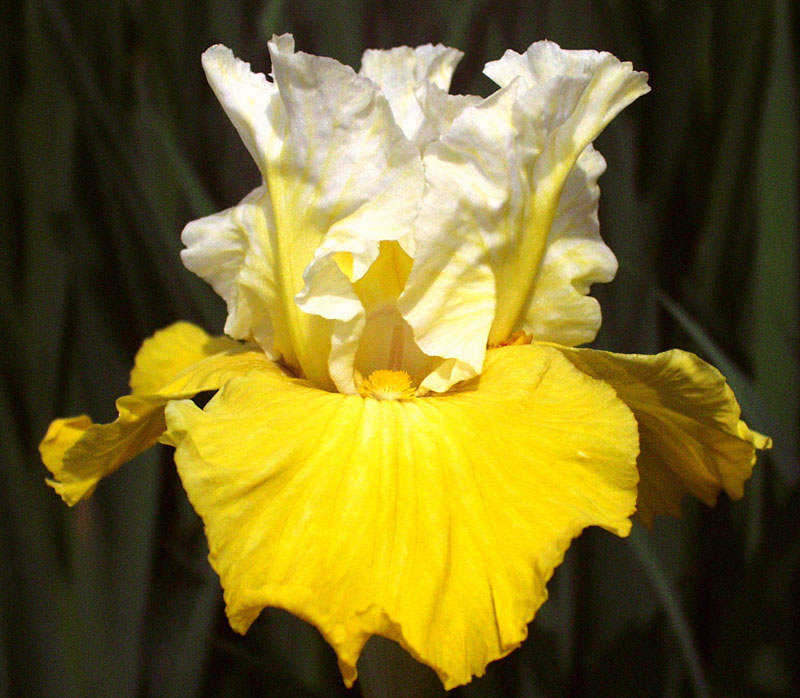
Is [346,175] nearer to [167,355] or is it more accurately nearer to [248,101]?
[248,101]

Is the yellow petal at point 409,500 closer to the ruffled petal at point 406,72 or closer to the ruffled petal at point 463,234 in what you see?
the ruffled petal at point 463,234

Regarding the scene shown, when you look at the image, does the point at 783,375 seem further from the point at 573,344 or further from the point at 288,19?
the point at 288,19

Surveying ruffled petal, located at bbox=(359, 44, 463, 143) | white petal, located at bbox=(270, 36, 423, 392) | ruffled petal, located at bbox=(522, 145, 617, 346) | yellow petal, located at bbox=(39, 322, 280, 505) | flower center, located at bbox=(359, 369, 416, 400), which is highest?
ruffled petal, located at bbox=(359, 44, 463, 143)

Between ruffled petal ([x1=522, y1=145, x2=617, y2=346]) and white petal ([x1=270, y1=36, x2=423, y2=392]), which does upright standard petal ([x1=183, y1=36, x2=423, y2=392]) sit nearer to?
white petal ([x1=270, y1=36, x2=423, y2=392])

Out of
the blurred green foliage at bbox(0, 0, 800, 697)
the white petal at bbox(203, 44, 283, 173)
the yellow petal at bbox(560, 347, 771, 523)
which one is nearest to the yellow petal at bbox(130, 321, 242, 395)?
the blurred green foliage at bbox(0, 0, 800, 697)

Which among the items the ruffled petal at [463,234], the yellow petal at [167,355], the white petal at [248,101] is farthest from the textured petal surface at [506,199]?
the yellow petal at [167,355]

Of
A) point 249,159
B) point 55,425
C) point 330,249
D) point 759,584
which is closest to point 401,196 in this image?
point 330,249
